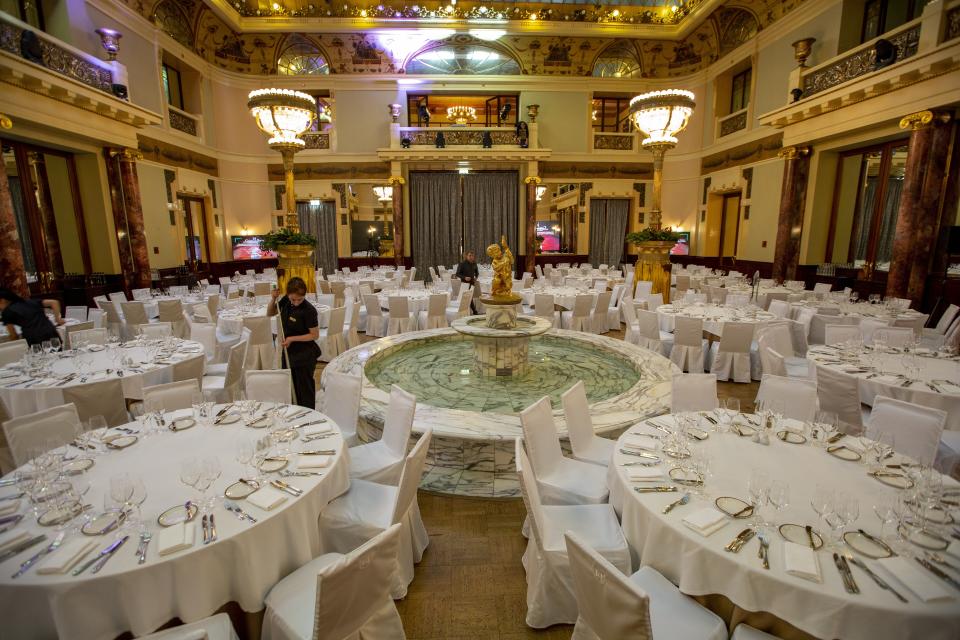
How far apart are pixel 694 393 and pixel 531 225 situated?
11.8 m

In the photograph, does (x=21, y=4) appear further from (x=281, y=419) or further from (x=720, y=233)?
(x=720, y=233)

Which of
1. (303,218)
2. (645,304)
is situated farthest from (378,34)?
(645,304)

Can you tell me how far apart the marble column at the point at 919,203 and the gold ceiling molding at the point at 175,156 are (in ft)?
48.1

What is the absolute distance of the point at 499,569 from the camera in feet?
8.87

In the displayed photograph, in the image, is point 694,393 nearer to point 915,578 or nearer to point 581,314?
point 915,578

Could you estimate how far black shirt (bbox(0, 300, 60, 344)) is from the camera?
4.52m

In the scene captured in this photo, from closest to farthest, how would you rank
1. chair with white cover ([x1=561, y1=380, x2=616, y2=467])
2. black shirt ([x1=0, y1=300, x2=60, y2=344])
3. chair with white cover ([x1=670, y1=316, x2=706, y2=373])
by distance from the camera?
chair with white cover ([x1=561, y1=380, x2=616, y2=467]) → black shirt ([x1=0, y1=300, x2=60, y2=344]) → chair with white cover ([x1=670, y1=316, x2=706, y2=373])

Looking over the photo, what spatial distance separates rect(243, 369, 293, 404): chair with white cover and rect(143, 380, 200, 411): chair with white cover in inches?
13.8

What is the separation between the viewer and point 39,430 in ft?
8.31

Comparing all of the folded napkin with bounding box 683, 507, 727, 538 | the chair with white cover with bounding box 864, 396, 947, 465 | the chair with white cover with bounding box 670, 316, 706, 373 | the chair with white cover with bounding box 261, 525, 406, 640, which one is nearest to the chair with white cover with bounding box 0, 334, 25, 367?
the chair with white cover with bounding box 261, 525, 406, 640

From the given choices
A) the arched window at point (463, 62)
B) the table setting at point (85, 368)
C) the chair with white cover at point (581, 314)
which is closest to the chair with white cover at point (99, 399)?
the table setting at point (85, 368)

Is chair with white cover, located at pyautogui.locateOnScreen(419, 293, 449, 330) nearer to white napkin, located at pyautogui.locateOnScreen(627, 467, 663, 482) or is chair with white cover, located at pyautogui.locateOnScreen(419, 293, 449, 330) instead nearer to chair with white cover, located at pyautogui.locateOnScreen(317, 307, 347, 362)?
chair with white cover, located at pyautogui.locateOnScreen(317, 307, 347, 362)

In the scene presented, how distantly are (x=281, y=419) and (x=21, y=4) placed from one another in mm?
10692

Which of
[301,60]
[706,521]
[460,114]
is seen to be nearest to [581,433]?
[706,521]
